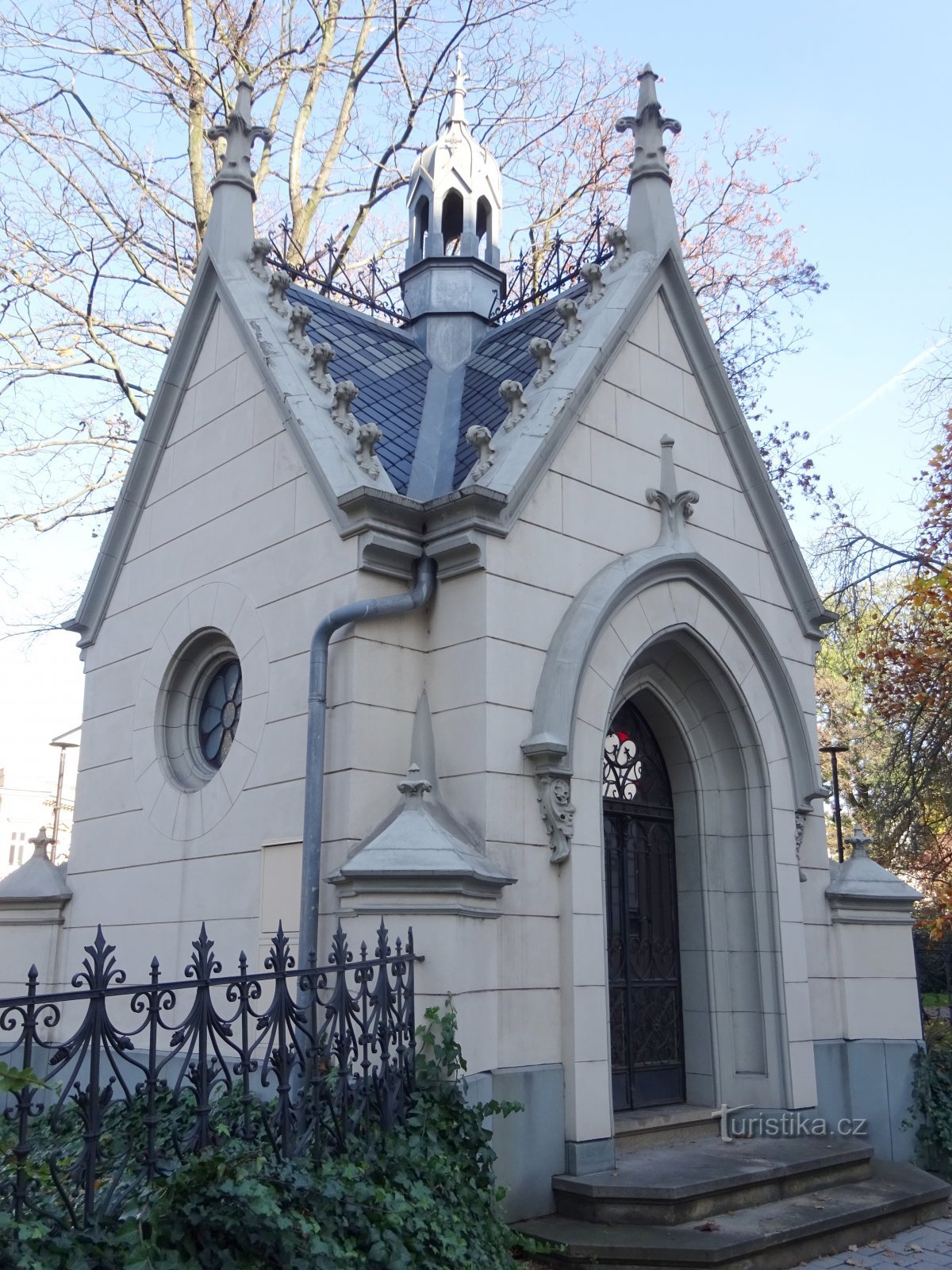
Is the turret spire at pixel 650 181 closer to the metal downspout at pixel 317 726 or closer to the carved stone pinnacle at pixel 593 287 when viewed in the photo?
the carved stone pinnacle at pixel 593 287

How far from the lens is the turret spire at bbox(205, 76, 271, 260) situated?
11000mm

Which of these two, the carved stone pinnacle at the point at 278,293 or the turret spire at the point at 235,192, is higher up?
the turret spire at the point at 235,192

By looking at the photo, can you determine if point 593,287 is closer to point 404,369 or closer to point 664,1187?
point 404,369

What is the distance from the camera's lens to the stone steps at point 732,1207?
663 centimetres

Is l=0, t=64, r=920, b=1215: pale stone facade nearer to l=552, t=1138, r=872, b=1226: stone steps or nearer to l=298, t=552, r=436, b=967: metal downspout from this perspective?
l=298, t=552, r=436, b=967: metal downspout

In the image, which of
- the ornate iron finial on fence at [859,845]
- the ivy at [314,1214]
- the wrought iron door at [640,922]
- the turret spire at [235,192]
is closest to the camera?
the ivy at [314,1214]

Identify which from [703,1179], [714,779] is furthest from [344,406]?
[703,1179]

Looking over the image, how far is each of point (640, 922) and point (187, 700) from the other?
4.29m

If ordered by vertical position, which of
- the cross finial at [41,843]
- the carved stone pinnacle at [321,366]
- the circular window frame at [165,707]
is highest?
the carved stone pinnacle at [321,366]

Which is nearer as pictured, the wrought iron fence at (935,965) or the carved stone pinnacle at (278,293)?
the carved stone pinnacle at (278,293)

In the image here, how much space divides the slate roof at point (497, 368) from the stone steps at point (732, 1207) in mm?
5265

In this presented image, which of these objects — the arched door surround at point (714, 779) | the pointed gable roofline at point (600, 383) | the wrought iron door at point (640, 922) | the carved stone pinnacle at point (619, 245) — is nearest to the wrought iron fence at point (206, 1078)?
the arched door surround at point (714, 779)

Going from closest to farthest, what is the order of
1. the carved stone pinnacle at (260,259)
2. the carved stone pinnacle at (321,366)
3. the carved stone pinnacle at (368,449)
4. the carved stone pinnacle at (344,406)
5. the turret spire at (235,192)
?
the carved stone pinnacle at (368,449)
the carved stone pinnacle at (344,406)
the carved stone pinnacle at (321,366)
the carved stone pinnacle at (260,259)
the turret spire at (235,192)

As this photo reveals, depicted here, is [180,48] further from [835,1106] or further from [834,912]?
[835,1106]
